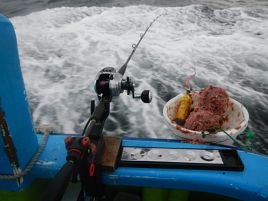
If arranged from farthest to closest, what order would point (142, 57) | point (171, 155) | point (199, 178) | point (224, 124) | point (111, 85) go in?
point (142, 57), point (224, 124), point (111, 85), point (171, 155), point (199, 178)

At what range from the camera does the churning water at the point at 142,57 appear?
4047mm

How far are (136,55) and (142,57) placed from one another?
5.8 inches

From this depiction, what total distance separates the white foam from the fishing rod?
1.99m

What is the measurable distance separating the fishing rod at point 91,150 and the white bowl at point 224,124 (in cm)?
58

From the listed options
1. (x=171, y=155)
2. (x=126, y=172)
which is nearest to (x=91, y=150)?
(x=126, y=172)

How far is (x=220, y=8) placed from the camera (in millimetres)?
7730

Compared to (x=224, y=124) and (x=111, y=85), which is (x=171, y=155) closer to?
(x=111, y=85)

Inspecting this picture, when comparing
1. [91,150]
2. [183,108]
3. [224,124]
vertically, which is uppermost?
[91,150]

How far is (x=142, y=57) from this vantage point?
5469 millimetres

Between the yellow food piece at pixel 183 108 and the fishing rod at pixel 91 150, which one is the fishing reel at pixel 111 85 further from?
the yellow food piece at pixel 183 108

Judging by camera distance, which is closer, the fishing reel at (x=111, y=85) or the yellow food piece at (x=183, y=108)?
the fishing reel at (x=111, y=85)

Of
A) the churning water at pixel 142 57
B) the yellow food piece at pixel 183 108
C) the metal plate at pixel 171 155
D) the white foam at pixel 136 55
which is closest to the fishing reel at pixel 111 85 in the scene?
the metal plate at pixel 171 155

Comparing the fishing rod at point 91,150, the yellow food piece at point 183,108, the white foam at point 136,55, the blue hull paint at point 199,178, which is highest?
the fishing rod at point 91,150

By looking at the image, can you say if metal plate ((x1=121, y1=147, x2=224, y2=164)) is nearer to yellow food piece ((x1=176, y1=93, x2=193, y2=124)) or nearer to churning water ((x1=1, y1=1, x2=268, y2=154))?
yellow food piece ((x1=176, y1=93, x2=193, y2=124))
